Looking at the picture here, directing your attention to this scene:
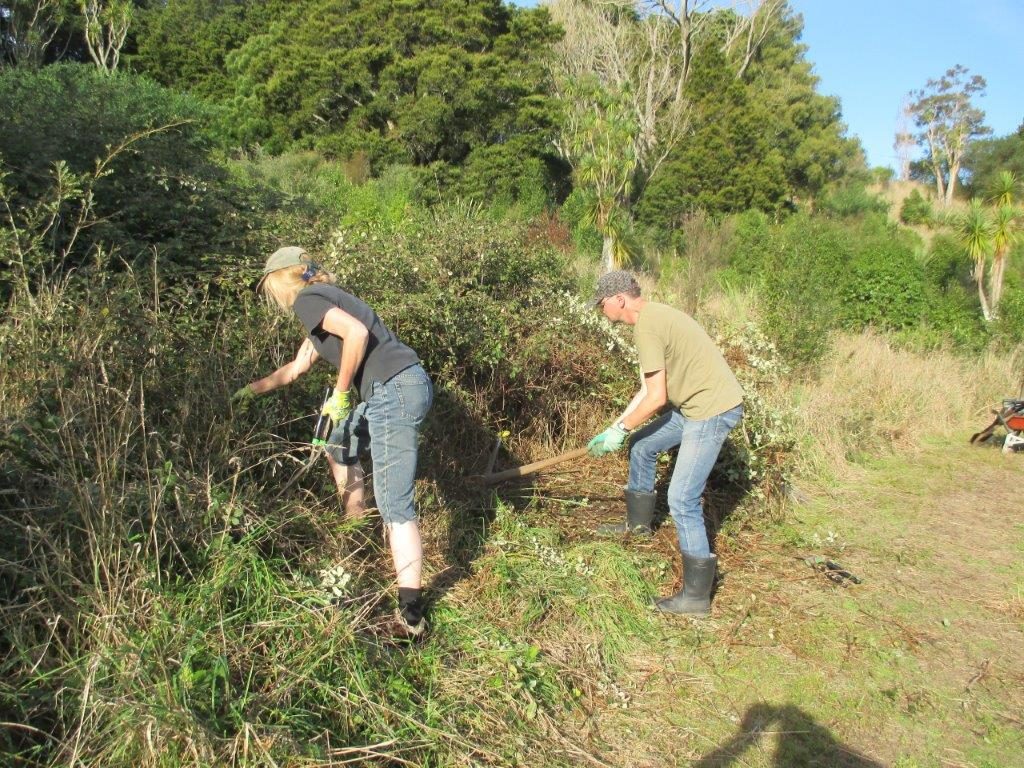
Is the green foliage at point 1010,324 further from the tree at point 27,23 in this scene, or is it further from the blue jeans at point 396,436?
the tree at point 27,23

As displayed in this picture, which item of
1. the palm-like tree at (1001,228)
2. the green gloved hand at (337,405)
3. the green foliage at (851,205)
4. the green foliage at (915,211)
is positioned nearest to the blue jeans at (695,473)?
the green gloved hand at (337,405)

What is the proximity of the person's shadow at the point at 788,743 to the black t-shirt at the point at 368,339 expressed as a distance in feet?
6.71

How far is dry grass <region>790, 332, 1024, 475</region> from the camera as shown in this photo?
22.1 feet

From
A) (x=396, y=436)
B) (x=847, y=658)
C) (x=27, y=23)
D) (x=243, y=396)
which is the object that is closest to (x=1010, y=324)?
(x=847, y=658)

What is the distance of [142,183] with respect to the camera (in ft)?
16.5

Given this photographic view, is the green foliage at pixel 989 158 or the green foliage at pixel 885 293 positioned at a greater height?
the green foliage at pixel 989 158

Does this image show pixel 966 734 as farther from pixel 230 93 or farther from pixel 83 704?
pixel 230 93

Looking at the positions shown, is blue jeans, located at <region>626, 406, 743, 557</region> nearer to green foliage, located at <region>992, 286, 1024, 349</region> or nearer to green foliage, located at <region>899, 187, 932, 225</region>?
green foliage, located at <region>992, 286, 1024, 349</region>

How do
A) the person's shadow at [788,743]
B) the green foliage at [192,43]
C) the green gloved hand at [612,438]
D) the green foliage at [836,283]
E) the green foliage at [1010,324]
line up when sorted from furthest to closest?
the green foliage at [192,43] → the green foliage at [1010,324] → the green foliage at [836,283] → the green gloved hand at [612,438] → the person's shadow at [788,743]

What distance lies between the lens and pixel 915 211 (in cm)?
3331

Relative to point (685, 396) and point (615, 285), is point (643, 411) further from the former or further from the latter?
point (615, 285)

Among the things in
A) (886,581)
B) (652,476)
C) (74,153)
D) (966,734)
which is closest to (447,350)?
(652,476)

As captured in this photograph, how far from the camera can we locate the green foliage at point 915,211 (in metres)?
32.9

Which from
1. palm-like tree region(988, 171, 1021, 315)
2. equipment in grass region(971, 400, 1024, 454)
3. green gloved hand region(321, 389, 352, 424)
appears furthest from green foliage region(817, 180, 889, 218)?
green gloved hand region(321, 389, 352, 424)
